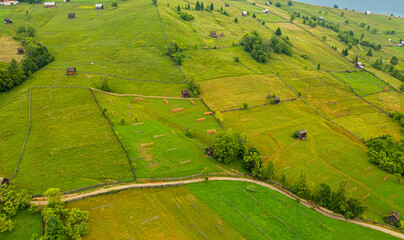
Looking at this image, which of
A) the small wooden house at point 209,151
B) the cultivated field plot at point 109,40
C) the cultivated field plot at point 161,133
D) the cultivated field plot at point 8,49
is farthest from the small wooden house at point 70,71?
the small wooden house at point 209,151

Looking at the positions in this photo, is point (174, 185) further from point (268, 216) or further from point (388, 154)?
point (388, 154)

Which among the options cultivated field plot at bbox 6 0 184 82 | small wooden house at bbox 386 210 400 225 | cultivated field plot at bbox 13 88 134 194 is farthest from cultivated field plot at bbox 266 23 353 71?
cultivated field plot at bbox 13 88 134 194

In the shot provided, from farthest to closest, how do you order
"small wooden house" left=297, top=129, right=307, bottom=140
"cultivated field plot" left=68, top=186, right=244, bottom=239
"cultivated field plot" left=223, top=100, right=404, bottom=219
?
"small wooden house" left=297, top=129, right=307, bottom=140 < "cultivated field plot" left=223, top=100, right=404, bottom=219 < "cultivated field plot" left=68, top=186, right=244, bottom=239

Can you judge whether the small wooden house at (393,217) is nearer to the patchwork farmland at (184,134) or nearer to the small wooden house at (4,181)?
the patchwork farmland at (184,134)

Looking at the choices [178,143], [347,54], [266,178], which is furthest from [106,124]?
[347,54]

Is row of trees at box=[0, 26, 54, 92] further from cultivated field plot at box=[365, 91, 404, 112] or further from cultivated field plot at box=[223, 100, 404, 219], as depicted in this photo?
cultivated field plot at box=[365, 91, 404, 112]

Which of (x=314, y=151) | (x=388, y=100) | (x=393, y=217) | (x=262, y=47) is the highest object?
(x=262, y=47)

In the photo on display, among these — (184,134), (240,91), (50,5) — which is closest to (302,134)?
(240,91)

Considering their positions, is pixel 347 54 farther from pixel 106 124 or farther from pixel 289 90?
pixel 106 124
